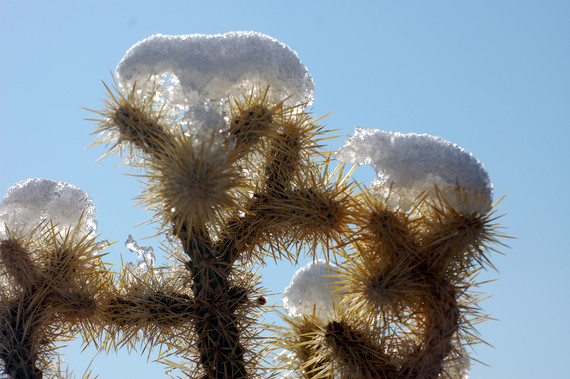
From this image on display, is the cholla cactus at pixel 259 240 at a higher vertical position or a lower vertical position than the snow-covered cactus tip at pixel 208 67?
lower

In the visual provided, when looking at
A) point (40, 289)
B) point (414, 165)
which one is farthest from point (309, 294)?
point (40, 289)

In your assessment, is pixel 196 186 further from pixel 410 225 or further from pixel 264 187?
pixel 410 225

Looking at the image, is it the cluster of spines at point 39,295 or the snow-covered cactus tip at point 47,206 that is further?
the snow-covered cactus tip at point 47,206

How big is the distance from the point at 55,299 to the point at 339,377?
113cm

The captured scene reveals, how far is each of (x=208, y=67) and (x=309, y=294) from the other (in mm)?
1137

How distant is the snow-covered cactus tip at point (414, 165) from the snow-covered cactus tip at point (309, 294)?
0.60 m

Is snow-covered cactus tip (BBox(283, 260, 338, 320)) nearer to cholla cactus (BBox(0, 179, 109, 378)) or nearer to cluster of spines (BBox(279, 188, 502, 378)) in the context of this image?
cluster of spines (BBox(279, 188, 502, 378))

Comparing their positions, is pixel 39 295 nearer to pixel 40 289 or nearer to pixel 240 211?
pixel 40 289

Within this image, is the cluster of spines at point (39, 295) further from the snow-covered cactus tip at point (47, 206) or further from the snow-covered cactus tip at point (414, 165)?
the snow-covered cactus tip at point (414, 165)

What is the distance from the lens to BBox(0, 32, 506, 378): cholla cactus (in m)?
1.83

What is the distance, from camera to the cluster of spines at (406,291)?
1.82m

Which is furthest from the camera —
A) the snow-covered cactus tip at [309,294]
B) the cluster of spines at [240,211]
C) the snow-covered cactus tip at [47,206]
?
the snow-covered cactus tip at [309,294]

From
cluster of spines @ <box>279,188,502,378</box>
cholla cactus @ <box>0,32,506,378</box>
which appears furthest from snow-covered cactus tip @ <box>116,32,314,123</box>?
cluster of spines @ <box>279,188,502,378</box>

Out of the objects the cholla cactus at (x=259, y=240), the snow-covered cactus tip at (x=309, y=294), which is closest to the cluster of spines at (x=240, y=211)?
the cholla cactus at (x=259, y=240)
